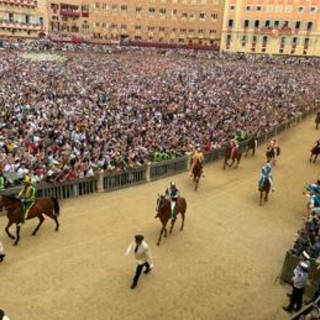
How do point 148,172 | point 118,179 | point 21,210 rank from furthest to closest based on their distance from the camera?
point 148,172, point 118,179, point 21,210

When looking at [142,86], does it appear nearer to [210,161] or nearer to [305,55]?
[210,161]

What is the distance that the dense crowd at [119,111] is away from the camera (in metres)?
15.0

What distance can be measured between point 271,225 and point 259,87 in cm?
2503

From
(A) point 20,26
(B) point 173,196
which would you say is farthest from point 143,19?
(B) point 173,196

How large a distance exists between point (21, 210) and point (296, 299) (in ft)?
24.7

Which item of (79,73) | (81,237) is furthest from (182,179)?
(79,73)

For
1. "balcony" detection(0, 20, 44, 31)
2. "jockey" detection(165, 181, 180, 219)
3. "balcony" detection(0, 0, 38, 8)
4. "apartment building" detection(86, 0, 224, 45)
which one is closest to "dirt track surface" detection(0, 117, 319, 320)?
"jockey" detection(165, 181, 180, 219)

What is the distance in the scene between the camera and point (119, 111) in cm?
2253

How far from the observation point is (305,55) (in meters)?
72.5

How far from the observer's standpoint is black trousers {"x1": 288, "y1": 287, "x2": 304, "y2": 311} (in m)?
8.24

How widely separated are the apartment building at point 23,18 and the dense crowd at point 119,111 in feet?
105

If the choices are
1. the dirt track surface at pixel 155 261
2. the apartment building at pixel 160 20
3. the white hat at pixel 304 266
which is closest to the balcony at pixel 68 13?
the apartment building at pixel 160 20

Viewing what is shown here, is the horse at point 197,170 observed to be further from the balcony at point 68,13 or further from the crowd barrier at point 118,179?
the balcony at point 68,13

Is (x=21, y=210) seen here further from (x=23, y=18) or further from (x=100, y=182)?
(x=23, y=18)
